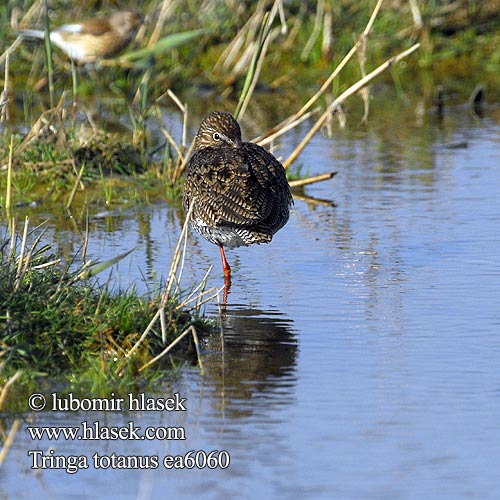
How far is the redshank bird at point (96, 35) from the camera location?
599 inches

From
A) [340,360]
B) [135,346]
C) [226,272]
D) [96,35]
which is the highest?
[96,35]

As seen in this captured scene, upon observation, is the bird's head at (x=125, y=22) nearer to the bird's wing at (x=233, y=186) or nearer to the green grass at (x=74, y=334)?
the bird's wing at (x=233, y=186)

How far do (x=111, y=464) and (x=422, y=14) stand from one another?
13.3m

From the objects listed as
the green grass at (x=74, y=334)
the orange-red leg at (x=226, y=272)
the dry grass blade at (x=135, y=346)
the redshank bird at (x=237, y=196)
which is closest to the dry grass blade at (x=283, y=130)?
the redshank bird at (x=237, y=196)

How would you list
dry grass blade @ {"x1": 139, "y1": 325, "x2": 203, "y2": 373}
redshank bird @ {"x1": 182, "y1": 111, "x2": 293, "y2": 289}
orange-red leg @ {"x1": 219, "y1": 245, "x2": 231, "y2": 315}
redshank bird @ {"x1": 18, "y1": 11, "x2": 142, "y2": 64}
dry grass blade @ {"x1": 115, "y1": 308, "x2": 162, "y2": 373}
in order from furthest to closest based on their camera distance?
redshank bird @ {"x1": 18, "y1": 11, "x2": 142, "y2": 64}
orange-red leg @ {"x1": 219, "y1": 245, "x2": 231, "y2": 315}
redshank bird @ {"x1": 182, "y1": 111, "x2": 293, "y2": 289}
dry grass blade @ {"x1": 115, "y1": 308, "x2": 162, "y2": 373}
dry grass blade @ {"x1": 139, "y1": 325, "x2": 203, "y2": 373}

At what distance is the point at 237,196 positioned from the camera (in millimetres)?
8008

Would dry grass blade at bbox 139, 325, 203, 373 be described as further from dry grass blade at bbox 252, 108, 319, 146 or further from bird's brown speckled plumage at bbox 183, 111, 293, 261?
dry grass blade at bbox 252, 108, 319, 146

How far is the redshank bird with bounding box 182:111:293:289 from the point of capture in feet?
26.0

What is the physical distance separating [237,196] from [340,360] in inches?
71.9

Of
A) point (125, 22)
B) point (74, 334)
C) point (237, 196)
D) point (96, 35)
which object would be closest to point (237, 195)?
point (237, 196)

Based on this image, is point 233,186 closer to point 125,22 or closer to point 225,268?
point 225,268

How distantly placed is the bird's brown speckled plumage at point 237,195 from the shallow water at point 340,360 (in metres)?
0.39

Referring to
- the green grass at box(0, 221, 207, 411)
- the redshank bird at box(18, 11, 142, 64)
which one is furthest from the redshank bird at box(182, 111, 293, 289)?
the redshank bird at box(18, 11, 142, 64)

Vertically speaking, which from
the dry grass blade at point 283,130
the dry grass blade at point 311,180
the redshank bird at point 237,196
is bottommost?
the dry grass blade at point 311,180
